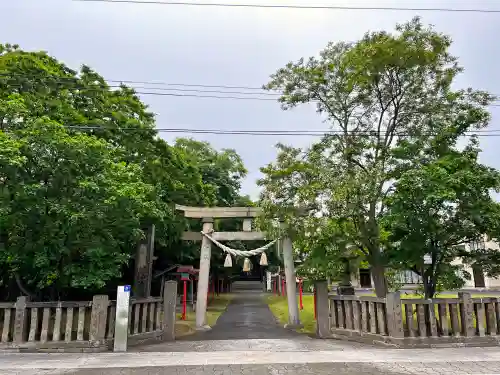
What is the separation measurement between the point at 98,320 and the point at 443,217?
897 centimetres

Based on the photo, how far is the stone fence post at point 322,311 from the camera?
35.0 ft

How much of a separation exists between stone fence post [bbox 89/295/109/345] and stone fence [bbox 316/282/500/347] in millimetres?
6566

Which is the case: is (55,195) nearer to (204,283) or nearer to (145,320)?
(145,320)

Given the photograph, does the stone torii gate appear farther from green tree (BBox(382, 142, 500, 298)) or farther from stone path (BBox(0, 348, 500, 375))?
stone path (BBox(0, 348, 500, 375))

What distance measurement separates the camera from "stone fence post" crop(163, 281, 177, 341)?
10.7 metres

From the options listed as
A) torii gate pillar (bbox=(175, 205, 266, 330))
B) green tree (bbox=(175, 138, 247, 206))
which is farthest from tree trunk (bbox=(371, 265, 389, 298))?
green tree (bbox=(175, 138, 247, 206))

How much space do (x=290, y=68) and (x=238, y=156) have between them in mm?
19969

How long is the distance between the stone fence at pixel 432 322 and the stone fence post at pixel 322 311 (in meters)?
1.18

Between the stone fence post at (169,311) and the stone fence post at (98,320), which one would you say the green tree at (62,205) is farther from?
the stone fence post at (169,311)

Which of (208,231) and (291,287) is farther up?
(208,231)

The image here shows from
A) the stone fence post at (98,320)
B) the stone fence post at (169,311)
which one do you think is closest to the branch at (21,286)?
the stone fence post at (98,320)

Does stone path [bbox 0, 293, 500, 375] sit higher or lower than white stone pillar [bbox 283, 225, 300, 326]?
lower

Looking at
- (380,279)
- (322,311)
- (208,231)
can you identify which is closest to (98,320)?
(208,231)

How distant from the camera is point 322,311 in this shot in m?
10.8
